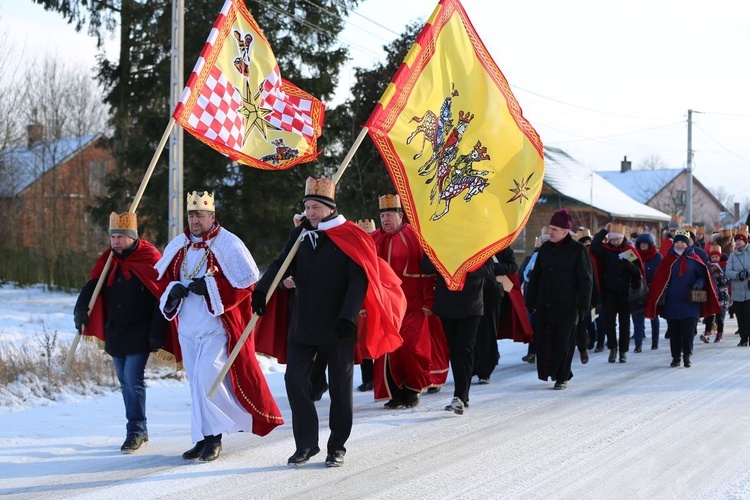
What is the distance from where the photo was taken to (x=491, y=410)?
9359mm

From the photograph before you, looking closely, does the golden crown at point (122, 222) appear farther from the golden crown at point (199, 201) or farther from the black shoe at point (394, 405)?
the black shoe at point (394, 405)

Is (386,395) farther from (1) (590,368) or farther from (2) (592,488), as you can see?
(1) (590,368)

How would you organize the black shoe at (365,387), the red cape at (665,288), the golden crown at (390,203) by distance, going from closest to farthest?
the golden crown at (390,203) < the black shoe at (365,387) < the red cape at (665,288)

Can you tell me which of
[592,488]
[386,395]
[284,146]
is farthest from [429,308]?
[592,488]

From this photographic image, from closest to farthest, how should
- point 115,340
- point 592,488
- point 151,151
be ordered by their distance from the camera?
1. point 592,488
2. point 115,340
3. point 151,151

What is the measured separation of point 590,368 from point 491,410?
157 inches

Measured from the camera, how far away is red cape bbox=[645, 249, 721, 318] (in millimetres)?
13547

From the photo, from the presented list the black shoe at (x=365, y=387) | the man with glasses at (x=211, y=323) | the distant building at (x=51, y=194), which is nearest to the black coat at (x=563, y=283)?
the black shoe at (x=365, y=387)

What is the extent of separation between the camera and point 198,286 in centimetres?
704

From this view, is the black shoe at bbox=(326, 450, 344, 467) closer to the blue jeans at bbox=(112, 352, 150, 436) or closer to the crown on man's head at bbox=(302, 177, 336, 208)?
the blue jeans at bbox=(112, 352, 150, 436)

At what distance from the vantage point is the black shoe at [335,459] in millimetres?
6777

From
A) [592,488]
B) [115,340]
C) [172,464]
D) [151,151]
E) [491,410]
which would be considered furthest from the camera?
[151,151]

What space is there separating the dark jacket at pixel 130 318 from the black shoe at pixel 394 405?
114 inches

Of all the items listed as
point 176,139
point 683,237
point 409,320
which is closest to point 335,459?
point 409,320
